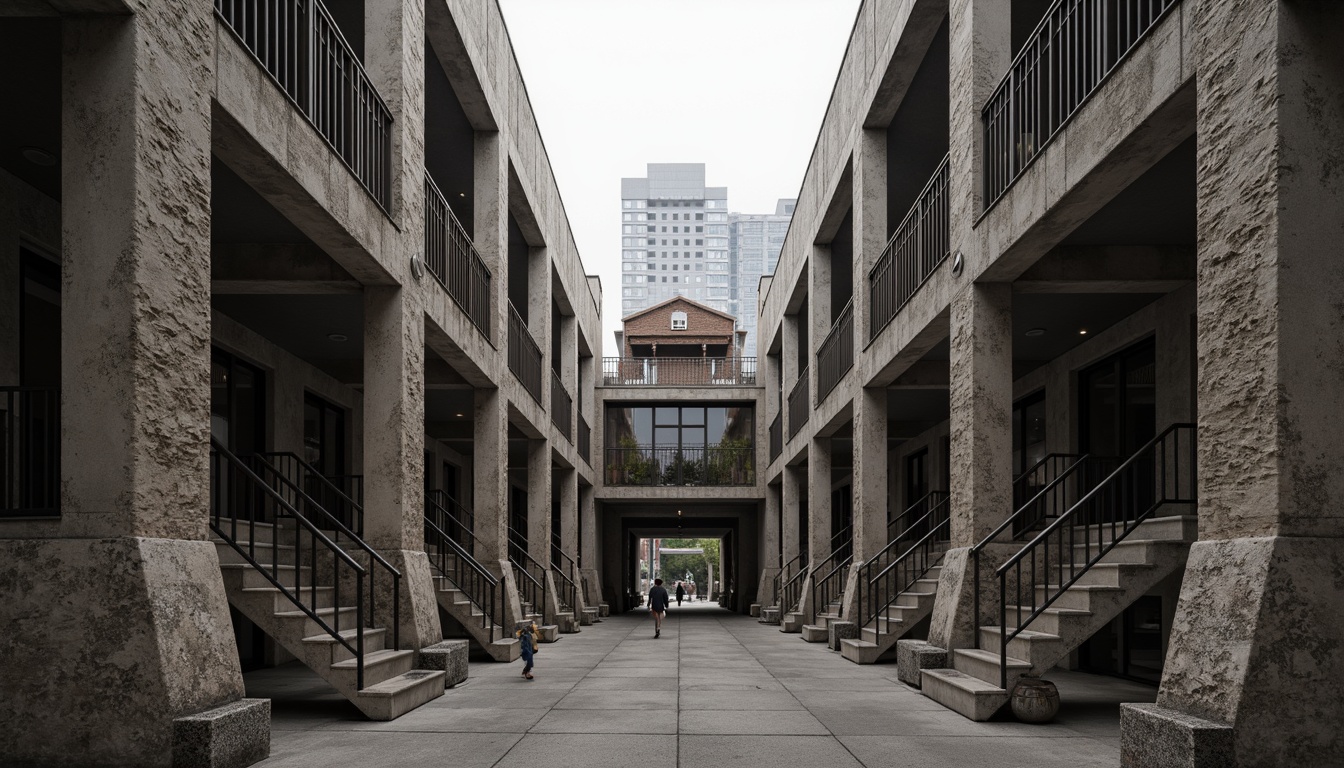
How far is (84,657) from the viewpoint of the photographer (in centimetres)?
611

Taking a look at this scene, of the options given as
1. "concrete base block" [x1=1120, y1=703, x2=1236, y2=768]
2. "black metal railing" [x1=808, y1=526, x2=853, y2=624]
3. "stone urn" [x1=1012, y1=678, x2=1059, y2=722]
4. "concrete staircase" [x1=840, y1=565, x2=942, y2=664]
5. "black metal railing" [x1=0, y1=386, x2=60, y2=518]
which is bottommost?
"black metal railing" [x1=808, y1=526, x2=853, y2=624]

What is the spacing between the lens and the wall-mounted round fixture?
9.06 metres

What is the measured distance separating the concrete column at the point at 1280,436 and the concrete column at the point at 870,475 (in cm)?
1030

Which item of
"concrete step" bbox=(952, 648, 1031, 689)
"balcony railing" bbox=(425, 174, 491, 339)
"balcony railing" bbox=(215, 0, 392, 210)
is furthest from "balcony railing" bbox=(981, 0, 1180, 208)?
"balcony railing" bbox=(425, 174, 491, 339)

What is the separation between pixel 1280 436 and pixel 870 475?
1096 centimetres

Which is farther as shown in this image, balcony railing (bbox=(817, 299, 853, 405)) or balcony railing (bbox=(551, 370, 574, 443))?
balcony railing (bbox=(551, 370, 574, 443))

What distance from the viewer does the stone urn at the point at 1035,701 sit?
9.09 m

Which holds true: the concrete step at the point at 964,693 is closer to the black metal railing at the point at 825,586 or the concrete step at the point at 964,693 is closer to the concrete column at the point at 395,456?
the concrete column at the point at 395,456

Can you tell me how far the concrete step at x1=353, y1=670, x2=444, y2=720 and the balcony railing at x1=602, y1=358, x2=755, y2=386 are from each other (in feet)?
80.1

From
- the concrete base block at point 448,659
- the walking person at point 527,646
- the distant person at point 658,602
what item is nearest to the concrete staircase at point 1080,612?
the walking person at point 527,646

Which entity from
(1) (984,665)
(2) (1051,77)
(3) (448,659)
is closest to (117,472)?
(3) (448,659)

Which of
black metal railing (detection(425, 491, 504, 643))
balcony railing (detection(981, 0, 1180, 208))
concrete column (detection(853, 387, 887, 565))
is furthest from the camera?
concrete column (detection(853, 387, 887, 565))

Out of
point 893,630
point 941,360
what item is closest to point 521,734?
point 893,630

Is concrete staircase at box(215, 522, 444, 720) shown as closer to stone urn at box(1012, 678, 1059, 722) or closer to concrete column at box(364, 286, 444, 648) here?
concrete column at box(364, 286, 444, 648)
